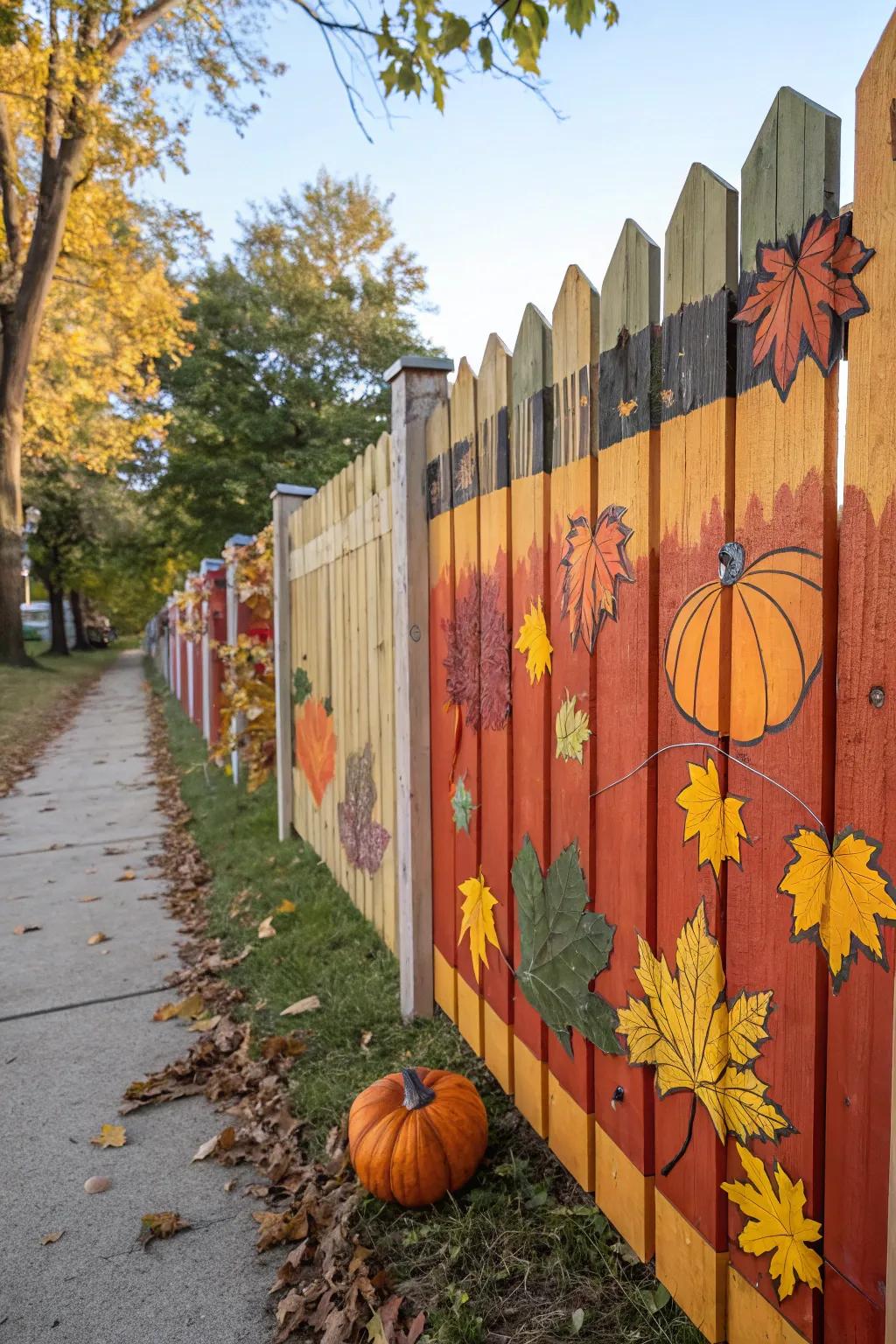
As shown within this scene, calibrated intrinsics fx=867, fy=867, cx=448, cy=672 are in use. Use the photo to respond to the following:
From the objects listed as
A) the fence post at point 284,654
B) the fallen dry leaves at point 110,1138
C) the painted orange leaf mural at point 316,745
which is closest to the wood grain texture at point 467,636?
the fallen dry leaves at point 110,1138

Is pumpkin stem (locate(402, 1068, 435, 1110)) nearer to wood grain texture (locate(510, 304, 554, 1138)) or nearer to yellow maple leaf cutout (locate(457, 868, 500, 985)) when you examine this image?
wood grain texture (locate(510, 304, 554, 1138))

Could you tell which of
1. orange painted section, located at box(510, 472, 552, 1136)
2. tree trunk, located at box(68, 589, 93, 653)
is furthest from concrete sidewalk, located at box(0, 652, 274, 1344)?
tree trunk, located at box(68, 589, 93, 653)

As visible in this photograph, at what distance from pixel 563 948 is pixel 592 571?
93 centimetres

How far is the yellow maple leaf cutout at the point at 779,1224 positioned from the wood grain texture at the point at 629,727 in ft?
1.02

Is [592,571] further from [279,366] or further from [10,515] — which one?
[279,366]

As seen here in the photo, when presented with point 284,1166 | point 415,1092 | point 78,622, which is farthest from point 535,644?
point 78,622

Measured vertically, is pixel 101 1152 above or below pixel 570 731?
below

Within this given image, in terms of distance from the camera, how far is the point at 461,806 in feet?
9.50

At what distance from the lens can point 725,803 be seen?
1526 millimetres

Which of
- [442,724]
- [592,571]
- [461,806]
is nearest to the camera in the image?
[592,571]

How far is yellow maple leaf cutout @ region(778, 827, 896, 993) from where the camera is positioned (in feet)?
3.94

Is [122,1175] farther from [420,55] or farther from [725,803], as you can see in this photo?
[420,55]

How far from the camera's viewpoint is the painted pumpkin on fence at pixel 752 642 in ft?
4.35

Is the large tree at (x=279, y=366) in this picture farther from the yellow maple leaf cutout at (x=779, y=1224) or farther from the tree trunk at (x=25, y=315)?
the yellow maple leaf cutout at (x=779, y=1224)
